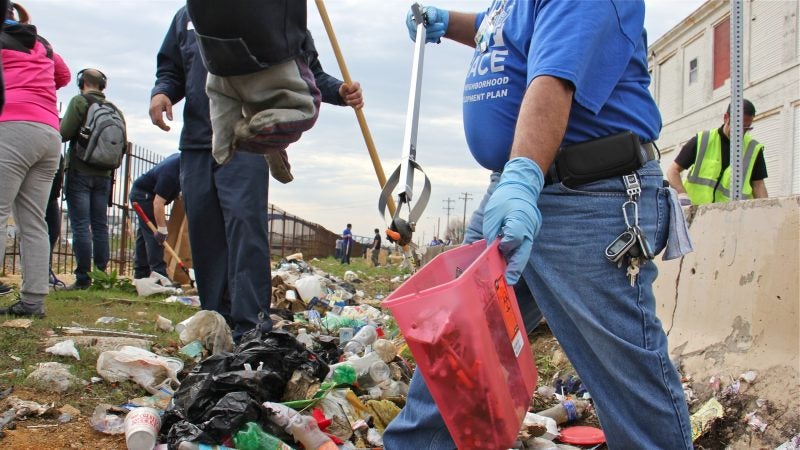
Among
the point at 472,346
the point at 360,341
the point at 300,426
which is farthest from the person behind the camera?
the point at 360,341

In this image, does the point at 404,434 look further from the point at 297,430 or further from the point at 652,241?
the point at 652,241

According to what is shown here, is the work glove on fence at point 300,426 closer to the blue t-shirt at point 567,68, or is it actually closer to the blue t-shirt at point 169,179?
the blue t-shirt at point 567,68

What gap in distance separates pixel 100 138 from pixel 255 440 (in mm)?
4355

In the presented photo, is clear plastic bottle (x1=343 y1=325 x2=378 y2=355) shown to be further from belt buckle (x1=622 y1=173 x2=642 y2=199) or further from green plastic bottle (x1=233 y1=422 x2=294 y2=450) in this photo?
belt buckle (x1=622 y1=173 x2=642 y2=199)

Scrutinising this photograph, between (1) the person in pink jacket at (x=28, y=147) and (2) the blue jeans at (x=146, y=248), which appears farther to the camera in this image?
(2) the blue jeans at (x=146, y=248)

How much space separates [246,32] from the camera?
5.25ft

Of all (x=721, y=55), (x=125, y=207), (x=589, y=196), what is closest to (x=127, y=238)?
(x=125, y=207)

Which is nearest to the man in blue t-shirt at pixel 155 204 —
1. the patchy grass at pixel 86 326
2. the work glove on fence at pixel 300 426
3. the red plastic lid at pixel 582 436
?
the patchy grass at pixel 86 326

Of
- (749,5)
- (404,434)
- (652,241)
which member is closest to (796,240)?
(652,241)

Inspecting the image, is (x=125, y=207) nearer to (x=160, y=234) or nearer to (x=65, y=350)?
(x=160, y=234)

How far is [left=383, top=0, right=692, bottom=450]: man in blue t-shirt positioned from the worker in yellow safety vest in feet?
11.0

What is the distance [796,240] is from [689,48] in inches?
919

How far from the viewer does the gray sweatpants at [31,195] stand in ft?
12.1

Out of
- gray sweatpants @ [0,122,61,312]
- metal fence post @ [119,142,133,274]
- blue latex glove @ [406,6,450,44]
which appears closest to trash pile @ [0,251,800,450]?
gray sweatpants @ [0,122,61,312]
